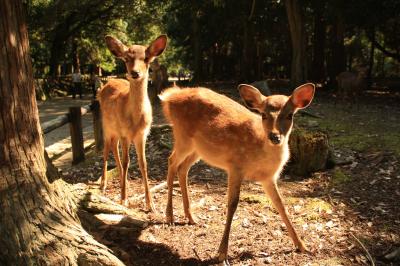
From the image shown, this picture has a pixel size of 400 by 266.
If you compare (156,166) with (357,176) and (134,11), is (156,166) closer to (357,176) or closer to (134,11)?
(357,176)

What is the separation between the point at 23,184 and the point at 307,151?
5.13 meters

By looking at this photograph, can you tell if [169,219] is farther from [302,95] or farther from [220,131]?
[302,95]

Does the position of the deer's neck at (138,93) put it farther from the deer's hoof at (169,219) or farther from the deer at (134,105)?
the deer's hoof at (169,219)

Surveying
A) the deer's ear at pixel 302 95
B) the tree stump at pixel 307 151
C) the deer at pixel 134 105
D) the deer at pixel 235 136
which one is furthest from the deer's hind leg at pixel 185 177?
the tree stump at pixel 307 151

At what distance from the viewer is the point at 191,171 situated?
26.9 feet

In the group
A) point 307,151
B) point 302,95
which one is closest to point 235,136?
point 302,95

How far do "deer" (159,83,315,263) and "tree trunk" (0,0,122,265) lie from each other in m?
1.57

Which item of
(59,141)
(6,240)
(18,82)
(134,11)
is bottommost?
(59,141)

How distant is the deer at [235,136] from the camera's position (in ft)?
15.2

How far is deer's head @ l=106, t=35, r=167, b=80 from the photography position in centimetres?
596

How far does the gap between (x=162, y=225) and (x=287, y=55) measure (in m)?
32.0

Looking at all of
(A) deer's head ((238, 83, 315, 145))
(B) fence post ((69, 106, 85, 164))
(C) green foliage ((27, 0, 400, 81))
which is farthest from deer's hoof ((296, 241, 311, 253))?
(C) green foliage ((27, 0, 400, 81))

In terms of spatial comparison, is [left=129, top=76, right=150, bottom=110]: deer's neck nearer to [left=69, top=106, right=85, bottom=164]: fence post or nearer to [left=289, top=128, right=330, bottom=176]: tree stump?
[left=289, top=128, right=330, bottom=176]: tree stump

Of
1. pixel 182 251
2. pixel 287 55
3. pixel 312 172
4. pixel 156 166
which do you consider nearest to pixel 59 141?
pixel 156 166
